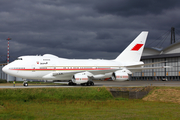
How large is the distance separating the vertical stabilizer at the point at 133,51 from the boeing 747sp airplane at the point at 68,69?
1.96 feet

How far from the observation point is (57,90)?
24.5 metres

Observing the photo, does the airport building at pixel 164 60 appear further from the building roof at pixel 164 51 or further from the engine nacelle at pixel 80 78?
the engine nacelle at pixel 80 78

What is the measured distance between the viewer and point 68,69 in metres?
32.2

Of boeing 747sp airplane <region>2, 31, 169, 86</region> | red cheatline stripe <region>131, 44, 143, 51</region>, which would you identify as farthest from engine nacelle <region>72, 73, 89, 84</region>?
red cheatline stripe <region>131, 44, 143, 51</region>

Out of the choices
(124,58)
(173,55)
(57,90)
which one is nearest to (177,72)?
(173,55)

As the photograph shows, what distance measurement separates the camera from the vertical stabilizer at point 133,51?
3659 centimetres

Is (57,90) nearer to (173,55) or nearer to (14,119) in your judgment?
(14,119)

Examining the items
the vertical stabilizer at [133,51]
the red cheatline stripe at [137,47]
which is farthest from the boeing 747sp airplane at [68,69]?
the red cheatline stripe at [137,47]

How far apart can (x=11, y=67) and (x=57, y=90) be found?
9637 mm

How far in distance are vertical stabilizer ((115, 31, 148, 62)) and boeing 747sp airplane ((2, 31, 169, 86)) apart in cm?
60

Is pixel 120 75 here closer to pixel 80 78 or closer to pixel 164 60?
pixel 80 78

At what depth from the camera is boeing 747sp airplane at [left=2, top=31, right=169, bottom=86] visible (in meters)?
30.2

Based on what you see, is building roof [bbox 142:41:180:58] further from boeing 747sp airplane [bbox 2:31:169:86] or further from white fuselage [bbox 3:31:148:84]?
white fuselage [bbox 3:31:148:84]

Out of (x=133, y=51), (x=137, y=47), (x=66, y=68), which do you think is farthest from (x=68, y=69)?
(x=137, y=47)
